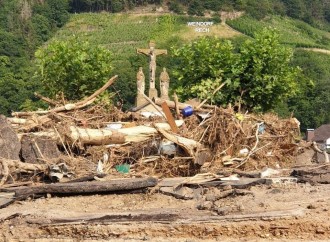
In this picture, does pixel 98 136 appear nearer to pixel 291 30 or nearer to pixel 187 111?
pixel 187 111

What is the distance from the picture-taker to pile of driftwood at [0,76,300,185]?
12.4m

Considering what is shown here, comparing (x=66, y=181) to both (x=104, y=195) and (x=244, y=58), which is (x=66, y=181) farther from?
(x=244, y=58)

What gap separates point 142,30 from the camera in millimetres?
124812

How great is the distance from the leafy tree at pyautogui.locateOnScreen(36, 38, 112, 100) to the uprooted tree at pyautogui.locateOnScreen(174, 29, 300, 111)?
3.26 m

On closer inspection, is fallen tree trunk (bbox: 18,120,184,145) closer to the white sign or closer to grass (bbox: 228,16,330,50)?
grass (bbox: 228,16,330,50)

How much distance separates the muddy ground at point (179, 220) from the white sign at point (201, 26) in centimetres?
11524

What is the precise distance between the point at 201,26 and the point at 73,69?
327 feet

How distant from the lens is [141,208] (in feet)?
32.7

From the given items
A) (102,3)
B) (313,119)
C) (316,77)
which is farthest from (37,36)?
(313,119)

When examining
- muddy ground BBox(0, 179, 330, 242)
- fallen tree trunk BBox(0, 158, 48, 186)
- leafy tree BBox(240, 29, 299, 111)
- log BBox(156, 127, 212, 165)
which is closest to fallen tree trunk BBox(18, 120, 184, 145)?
log BBox(156, 127, 212, 165)

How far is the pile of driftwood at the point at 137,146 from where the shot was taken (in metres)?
12.4

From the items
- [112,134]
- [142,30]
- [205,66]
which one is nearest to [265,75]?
[205,66]

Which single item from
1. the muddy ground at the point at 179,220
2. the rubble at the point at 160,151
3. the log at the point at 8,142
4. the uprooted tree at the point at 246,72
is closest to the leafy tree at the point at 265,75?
the uprooted tree at the point at 246,72

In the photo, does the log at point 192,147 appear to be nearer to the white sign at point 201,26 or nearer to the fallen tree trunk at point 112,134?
the fallen tree trunk at point 112,134
